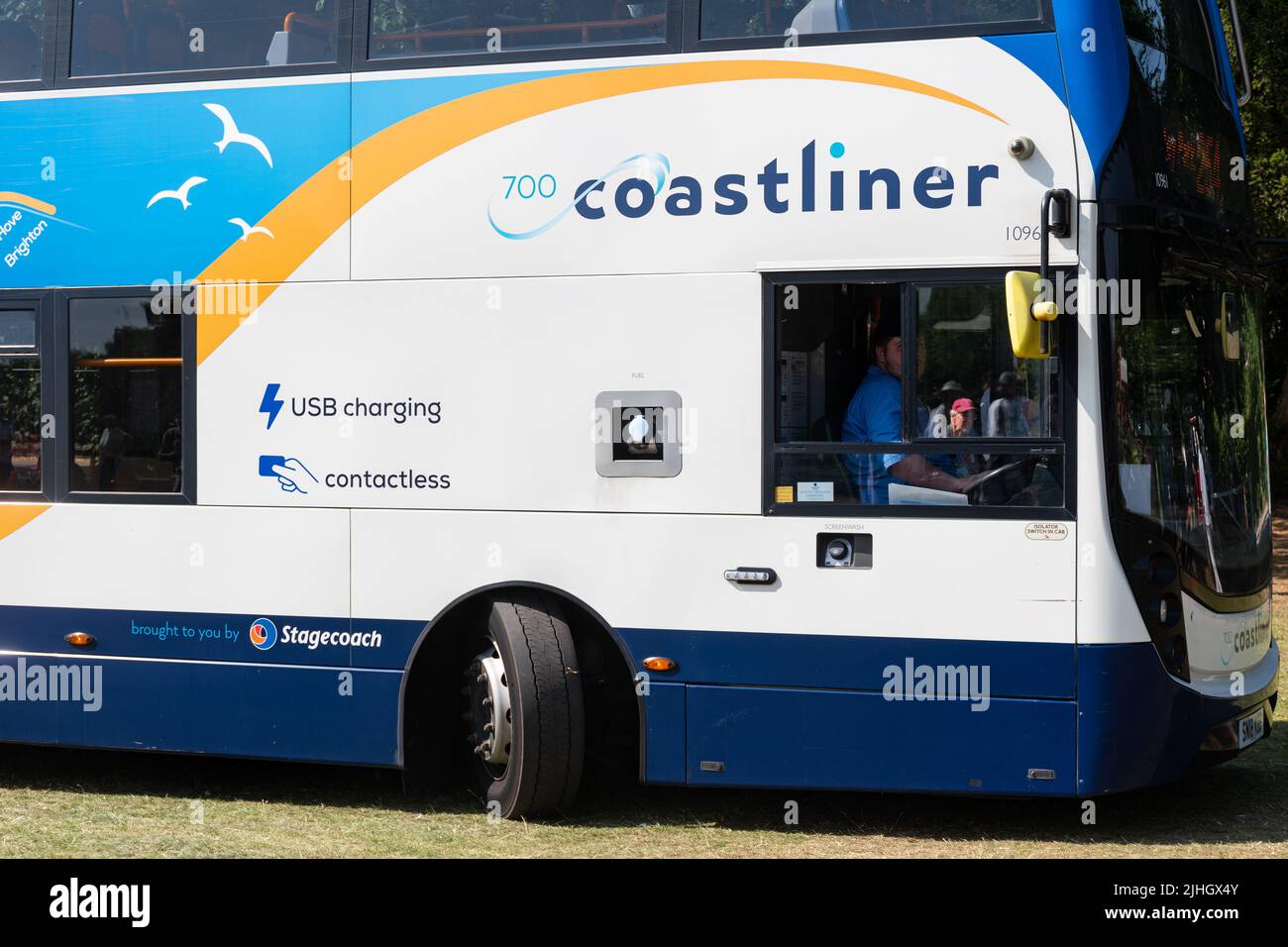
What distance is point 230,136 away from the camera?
753 cm

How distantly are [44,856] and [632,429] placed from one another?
3025mm

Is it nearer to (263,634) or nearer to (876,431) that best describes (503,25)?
(876,431)

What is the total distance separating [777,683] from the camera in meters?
6.86

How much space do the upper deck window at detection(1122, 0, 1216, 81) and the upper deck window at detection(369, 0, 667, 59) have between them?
200 centimetres

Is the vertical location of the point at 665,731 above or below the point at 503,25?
below

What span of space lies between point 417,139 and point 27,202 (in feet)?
6.86

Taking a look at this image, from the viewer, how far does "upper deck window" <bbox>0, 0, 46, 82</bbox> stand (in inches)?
311

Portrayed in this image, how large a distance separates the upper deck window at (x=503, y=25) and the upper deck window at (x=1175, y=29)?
2004 millimetres

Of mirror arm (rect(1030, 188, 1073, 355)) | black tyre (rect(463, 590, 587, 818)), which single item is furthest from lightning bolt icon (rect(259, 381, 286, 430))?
mirror arm (rect(1030, 188, 1073, 355))

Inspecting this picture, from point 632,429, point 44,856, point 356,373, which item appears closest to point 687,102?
point 632,429

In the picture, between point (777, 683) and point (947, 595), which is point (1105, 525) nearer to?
point (947, 595)

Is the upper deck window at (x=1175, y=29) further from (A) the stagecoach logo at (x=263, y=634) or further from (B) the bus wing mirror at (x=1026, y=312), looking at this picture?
(A) the stagecoach logo at (x=263, y=634)

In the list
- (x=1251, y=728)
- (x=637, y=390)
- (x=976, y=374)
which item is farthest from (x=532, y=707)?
(x=1251, y=728)

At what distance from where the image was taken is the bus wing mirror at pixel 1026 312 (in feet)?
20.3
